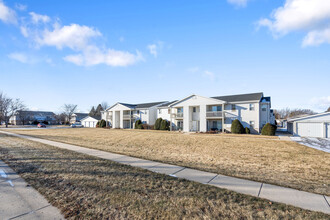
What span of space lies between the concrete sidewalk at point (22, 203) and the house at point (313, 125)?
95.2ft

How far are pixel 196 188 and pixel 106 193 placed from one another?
235 centimetres

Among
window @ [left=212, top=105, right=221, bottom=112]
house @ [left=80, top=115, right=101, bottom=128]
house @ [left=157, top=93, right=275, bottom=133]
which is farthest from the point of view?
house @ [left=80, top=115, right=101, bottom=128]

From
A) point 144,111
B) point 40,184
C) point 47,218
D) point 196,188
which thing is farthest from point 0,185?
point 144,111

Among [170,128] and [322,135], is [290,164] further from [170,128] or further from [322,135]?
[170,128]

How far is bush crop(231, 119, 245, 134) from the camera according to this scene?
24750 millimetres

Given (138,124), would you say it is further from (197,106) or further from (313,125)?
(313,125)

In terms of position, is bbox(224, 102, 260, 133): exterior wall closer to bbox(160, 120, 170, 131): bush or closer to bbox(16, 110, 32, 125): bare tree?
bbox(160, 120, 170, 131): bush

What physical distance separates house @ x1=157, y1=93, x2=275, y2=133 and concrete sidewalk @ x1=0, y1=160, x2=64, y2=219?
85.3 ft

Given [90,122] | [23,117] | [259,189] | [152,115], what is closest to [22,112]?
[23,117]

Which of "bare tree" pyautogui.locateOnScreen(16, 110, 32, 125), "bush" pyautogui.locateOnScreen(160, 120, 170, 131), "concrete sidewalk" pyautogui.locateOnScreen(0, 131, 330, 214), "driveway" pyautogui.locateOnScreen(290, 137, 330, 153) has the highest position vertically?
"bare tree" pyautogui.locateOnScreen(16, 110, 32, 125)

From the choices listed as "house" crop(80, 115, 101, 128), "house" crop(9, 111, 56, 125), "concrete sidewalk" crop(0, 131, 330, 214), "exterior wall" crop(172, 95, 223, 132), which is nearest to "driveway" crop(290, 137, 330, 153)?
"concrete sidewalk" crop(0, 131, 330, 214)

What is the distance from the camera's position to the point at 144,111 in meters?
39.0

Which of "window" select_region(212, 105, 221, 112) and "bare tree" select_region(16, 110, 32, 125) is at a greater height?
"window" select_region(212, 105, 221, 112)

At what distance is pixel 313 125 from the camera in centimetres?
2273
